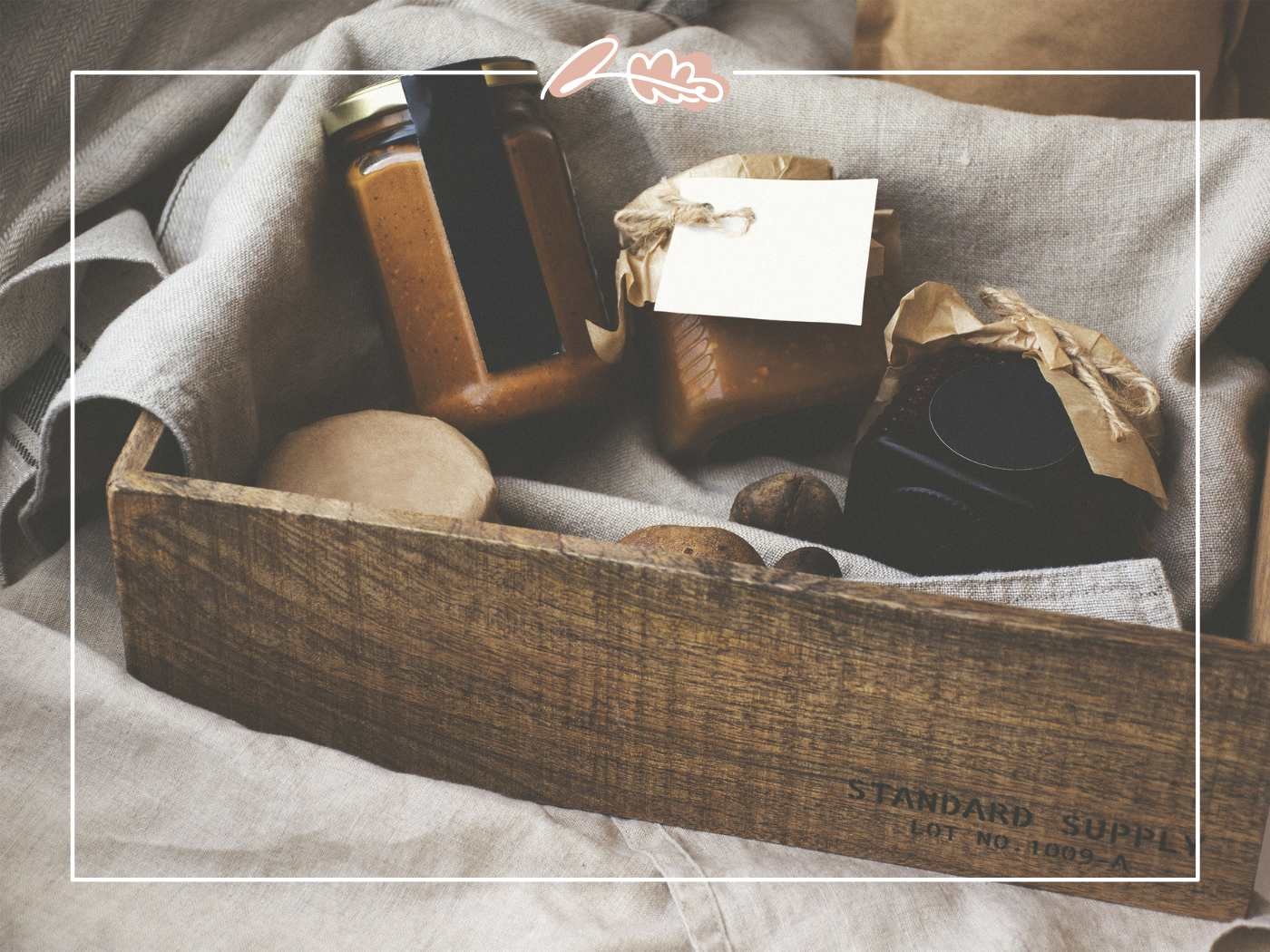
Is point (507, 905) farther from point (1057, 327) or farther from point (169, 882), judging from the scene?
point (1057, 327)

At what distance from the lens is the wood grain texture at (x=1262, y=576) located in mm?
615

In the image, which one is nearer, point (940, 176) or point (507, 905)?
point (507, 905)

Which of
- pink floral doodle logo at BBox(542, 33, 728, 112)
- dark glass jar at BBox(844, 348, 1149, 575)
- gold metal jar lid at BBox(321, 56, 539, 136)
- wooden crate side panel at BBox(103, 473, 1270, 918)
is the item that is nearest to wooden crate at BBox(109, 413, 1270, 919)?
wooden crate side panel at BBox(103, 473, 1270, 918)

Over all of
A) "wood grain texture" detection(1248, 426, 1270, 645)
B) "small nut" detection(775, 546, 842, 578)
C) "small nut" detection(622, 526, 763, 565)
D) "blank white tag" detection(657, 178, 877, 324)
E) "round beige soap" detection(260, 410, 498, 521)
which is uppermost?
"blank white tag" detection(657, 178, 877, 324)

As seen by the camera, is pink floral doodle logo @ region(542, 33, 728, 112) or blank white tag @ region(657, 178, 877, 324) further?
pink floral doodle logo @ region(542, 33, 728, 112)

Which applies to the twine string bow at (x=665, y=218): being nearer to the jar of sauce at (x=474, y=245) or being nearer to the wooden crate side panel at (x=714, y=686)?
the jar of sauce at (x=474, y=245)

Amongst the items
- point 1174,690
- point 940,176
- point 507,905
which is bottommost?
point 507,905

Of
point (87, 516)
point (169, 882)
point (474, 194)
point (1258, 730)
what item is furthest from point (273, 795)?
point (1258, 730)

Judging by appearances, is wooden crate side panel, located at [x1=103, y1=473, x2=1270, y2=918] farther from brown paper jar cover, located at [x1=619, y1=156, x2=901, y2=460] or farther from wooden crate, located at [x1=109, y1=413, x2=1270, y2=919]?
brown paper jar cover, located at [x1=619, y1=156, x2=901, y2=460]

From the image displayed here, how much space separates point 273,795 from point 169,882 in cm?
6

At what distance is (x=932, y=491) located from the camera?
24.6 inches

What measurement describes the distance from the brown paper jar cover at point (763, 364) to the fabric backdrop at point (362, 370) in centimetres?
5

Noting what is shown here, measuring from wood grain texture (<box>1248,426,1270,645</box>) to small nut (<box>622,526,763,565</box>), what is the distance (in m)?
0.27

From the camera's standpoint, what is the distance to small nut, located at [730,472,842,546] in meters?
0.69
